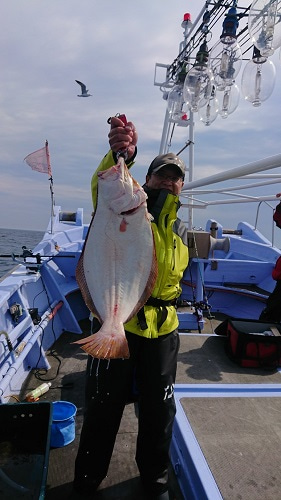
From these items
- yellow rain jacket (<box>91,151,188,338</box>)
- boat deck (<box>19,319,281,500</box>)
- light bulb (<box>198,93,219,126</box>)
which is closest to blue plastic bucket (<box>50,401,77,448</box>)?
boat deck (<box>19,319,281,500</box>)

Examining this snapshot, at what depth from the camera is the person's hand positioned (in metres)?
1.88

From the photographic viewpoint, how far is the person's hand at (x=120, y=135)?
1.88 m

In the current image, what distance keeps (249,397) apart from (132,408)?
1.28m

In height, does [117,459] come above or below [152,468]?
below

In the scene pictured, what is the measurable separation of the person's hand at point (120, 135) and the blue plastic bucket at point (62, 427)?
2422 mm

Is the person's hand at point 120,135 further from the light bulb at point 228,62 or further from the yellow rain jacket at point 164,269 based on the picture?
the light bulb at point 228,62

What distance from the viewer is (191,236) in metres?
5.50

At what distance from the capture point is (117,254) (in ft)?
5.80

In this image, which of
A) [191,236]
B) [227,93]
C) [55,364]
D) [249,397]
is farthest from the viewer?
[227,93]

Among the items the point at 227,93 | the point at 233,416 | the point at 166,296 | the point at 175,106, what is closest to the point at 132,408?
the point at 233,416

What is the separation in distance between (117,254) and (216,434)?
1723 mm

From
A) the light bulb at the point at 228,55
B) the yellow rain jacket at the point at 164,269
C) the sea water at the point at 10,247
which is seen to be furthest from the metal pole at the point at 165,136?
the yellow rain jacket at the point at 164,269

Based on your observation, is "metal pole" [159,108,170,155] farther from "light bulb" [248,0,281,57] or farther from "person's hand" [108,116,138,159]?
"person's hand" [108,116,138,159]

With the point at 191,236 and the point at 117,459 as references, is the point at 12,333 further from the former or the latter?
the point at 191,236
